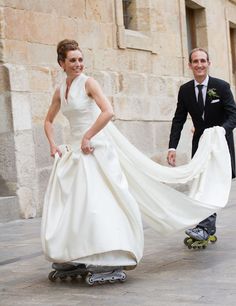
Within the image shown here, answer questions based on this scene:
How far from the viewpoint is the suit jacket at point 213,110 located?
6605 mm

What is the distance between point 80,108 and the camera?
17.3ft

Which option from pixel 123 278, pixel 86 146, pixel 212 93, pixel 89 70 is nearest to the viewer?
pixel 123 278

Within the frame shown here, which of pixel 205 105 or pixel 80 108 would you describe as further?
pixel 205 105

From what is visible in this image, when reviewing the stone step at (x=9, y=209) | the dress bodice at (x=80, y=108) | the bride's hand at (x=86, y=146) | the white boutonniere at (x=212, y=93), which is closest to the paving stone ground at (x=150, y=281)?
the bride's hand at (x=86, y=146)

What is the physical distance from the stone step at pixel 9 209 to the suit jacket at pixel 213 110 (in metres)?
3.27

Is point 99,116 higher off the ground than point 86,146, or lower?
higher

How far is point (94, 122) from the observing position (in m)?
5.27

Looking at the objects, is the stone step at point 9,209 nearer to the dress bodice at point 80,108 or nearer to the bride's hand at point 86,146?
the dress bodice at point 80,108

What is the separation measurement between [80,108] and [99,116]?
0.24 meters

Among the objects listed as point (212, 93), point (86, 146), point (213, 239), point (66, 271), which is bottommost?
point (213, 239)

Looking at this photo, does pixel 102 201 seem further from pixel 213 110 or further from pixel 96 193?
pixel 213 110

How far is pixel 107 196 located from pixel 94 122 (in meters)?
0.59

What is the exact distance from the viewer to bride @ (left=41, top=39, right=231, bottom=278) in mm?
5016

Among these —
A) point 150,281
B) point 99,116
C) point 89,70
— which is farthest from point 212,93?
point 89,70
